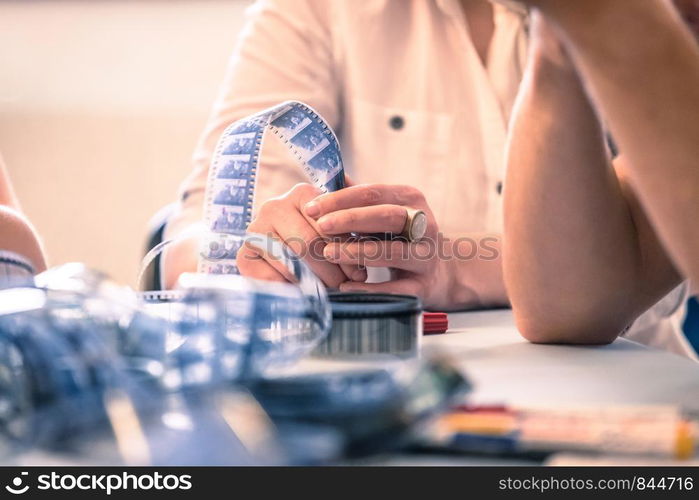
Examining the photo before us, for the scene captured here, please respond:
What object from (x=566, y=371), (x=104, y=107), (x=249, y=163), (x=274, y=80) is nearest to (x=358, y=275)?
(x=249, y=163)

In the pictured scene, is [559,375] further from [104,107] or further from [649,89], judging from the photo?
[104,107]

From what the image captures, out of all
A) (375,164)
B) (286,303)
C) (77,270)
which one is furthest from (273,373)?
(375,164)

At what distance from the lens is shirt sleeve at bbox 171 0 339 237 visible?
1122mm

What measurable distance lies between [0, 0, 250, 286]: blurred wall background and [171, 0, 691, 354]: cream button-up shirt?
1105 mm

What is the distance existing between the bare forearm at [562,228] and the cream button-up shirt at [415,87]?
51 centimetres

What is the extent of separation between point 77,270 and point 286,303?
144 millimetres

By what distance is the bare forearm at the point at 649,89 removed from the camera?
0.45 meters

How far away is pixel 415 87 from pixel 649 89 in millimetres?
803

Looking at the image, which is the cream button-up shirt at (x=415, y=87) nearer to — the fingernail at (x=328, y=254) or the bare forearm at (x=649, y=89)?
the fingernail at (x=328, y=254)

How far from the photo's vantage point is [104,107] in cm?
234

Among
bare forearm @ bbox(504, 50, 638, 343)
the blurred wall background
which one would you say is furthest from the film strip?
the blurred wall background
